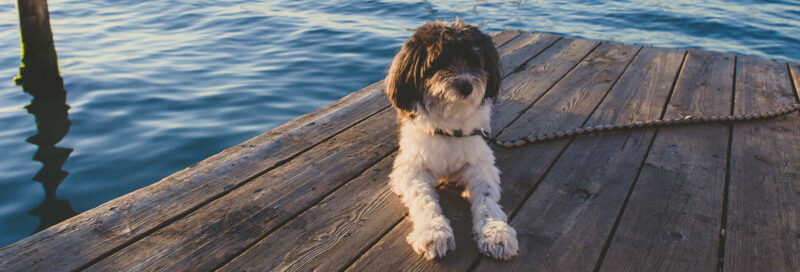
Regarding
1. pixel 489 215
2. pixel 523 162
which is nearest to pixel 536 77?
pixel 523 162

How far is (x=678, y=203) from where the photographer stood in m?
3.11

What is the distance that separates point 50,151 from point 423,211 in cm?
524

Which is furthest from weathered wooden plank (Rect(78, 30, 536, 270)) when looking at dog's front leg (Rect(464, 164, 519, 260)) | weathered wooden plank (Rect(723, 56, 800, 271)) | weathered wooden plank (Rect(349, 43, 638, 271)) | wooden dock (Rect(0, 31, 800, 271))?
weathered wooden plank (Rect(723, 56, 800, 271))

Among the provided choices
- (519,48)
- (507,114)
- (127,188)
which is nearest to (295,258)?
(507,114)

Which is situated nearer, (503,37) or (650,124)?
(650,124)

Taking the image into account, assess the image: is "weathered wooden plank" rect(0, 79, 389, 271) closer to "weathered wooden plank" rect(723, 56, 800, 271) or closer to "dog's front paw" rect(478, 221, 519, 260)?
"dog's front paw" rect(478, 221, 519, 260)

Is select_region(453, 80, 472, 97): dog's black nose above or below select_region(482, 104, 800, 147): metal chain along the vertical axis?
above

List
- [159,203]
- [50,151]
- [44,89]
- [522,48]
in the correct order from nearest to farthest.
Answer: [159,203] < [50,151] < [522,48] < [44,89]

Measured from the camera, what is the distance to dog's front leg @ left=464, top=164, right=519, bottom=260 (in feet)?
8.45

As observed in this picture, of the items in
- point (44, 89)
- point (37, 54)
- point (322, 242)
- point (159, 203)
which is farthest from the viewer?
point (44, 89)

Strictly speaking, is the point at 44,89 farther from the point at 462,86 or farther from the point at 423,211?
the point at 462,86

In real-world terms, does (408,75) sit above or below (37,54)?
above

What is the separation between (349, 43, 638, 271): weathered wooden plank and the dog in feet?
0.26

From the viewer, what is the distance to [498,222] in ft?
8.84
